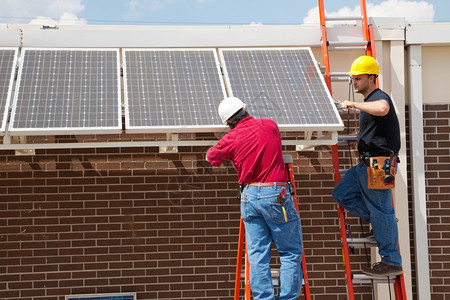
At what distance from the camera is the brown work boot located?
6039 millimetres

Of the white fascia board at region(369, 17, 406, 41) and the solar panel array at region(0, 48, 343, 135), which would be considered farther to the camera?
the white fascia board at region(369, 17, 406, 41)

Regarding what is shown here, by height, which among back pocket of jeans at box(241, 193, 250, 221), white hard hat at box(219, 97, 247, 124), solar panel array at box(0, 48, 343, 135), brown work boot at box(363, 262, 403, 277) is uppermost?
A: solar panel array at box(0, 48, 343, 135)

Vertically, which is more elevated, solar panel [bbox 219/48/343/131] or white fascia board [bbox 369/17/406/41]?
white fascia board [bbox 369/17/406/41]

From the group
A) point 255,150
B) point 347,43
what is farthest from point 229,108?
point 347,43

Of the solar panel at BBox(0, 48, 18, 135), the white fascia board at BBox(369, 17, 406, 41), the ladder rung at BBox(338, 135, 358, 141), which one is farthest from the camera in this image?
the white fascia board at BBox(369, 17, 406, 41)

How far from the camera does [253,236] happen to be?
554 centimetres

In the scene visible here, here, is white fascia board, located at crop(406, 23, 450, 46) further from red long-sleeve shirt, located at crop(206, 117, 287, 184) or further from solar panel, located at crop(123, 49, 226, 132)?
red long-sleeve shirt, located at crop(206, 117, 287, 184)

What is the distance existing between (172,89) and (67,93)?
3.64ft

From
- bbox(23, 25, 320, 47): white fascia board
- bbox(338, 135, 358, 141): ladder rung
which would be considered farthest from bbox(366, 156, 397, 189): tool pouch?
bbox(23, 25, 320, 47): white fascia board

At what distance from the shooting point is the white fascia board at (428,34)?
7.30 meters

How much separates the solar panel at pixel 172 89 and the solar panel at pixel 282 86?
0.76 feet

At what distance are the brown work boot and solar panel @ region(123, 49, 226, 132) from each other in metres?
2.19

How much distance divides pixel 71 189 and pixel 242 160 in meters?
2.72

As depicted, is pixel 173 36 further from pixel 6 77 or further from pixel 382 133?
pixel 382 133
